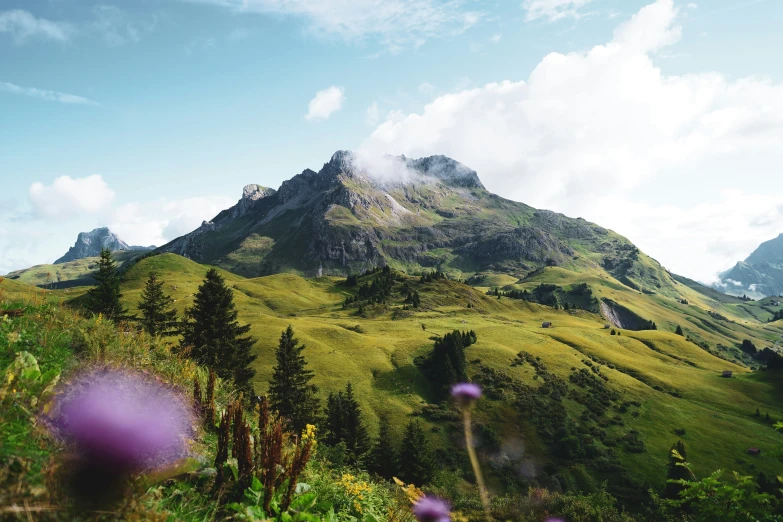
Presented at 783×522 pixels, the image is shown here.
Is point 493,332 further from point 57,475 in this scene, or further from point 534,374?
point 57,475

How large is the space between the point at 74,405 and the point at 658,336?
197 metres

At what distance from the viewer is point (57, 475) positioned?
12.7 feet

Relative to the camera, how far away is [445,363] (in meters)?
89.6

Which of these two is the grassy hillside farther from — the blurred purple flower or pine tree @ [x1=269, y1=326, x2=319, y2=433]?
the blurred purple flower

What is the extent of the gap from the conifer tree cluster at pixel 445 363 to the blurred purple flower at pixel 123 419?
272ft

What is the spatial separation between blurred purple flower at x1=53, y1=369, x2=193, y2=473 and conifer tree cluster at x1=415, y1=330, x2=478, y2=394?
8299cm

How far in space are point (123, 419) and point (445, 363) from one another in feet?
289

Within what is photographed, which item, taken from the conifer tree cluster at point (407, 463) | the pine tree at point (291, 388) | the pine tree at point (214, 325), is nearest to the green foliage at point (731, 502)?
the conifer tree cluster at point (407, 463)

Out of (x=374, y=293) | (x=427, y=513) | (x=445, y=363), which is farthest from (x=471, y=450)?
(x=374, y=293)

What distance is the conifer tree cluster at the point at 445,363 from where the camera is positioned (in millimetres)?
87500

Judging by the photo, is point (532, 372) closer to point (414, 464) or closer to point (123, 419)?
point (414, 464)

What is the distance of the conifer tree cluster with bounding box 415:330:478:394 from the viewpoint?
8750cm

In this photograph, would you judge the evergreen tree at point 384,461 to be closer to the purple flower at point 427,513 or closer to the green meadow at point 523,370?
the green meadow at point 523,370

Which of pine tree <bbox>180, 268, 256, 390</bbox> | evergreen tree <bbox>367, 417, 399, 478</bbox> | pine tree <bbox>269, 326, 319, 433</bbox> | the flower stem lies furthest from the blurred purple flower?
the flower stem
